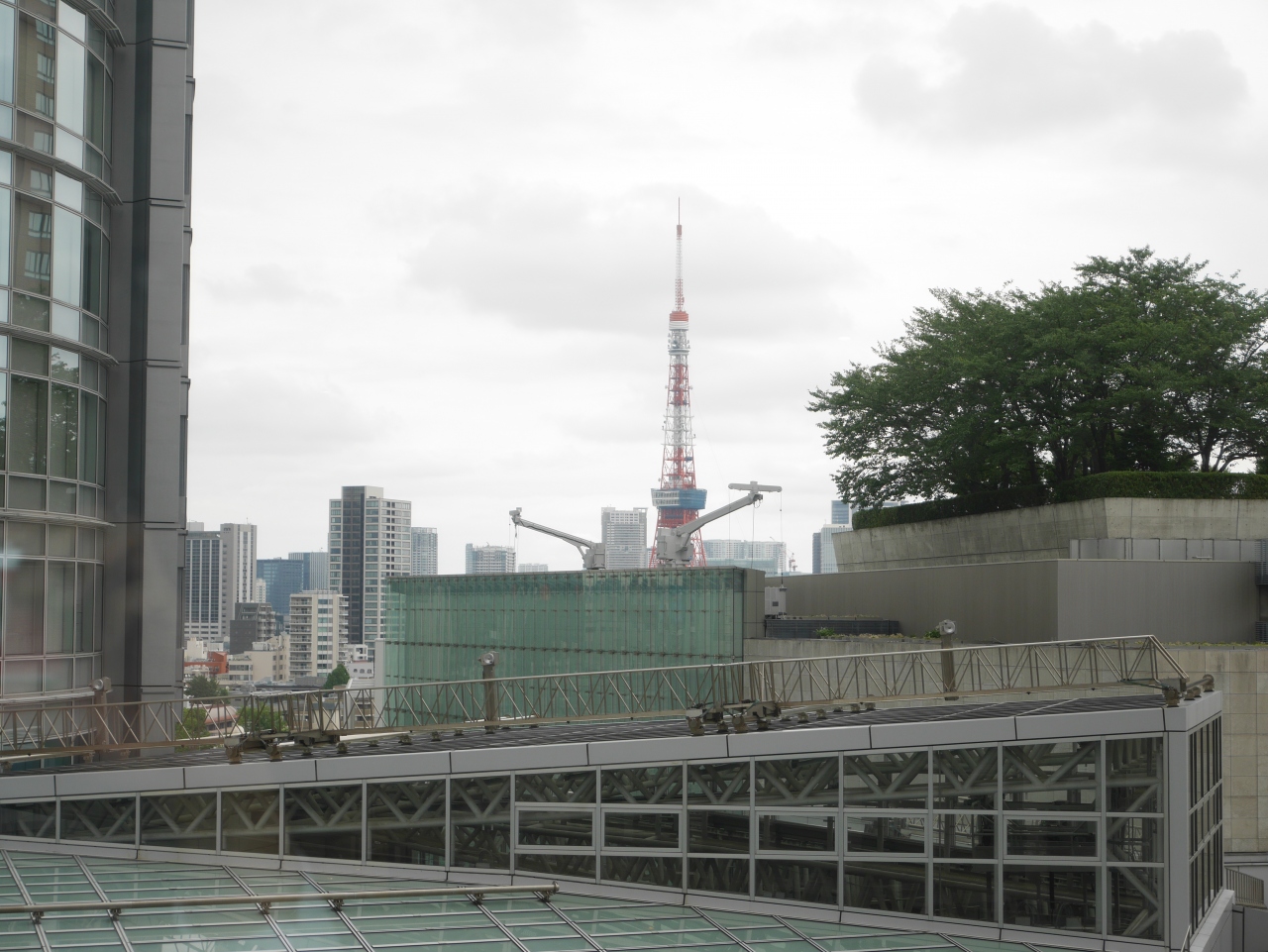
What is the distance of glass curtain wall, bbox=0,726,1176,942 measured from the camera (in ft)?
64.8

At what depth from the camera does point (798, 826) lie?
2025 cm

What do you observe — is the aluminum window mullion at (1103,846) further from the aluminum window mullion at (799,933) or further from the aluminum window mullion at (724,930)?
the aluminum window mullion at (724,930)

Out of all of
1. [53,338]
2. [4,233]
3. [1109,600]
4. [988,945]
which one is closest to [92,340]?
[53,338]

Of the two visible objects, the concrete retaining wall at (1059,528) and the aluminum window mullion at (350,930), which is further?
the concrete retaining wall at (1059,528)

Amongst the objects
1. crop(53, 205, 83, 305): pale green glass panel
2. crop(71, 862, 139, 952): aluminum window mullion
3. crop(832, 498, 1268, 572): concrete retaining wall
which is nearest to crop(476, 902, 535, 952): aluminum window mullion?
crop(71, 862, 139, 952): aluminum window mullion

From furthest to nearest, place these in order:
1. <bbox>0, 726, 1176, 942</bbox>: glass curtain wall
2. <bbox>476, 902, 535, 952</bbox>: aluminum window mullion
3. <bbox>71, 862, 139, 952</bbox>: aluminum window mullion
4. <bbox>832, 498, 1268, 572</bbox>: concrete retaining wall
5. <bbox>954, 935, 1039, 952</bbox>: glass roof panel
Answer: <bbox>832, 498, 1268, 572</bbox>: concrete retaining wall, <bbox>0, 726, 1176, 942</bbox>: glass curtain wall, <bbox>954, 935, 1039, 952</bbox>: glass roof panel, <bbox>476, 902, 535, 952</bbox>: aluminum window mullion, <bbox>71, 862, 139, 952</bbox>: aluminum window mullion

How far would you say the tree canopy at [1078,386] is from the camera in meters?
47.8

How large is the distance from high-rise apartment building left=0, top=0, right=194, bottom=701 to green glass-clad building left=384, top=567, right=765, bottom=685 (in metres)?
26.9

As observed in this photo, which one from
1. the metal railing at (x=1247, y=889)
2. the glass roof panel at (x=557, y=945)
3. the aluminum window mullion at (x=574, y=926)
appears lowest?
the metal railing at (x=1247, y=889)

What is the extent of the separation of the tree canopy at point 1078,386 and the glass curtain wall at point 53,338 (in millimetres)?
34533

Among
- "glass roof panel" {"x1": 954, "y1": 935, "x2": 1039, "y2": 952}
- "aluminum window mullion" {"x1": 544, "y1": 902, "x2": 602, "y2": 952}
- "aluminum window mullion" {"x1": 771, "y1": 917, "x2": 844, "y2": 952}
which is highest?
"aluminum window mullion" {"x1": 544, "y1": 902, "x2": 602, "y2": 952}

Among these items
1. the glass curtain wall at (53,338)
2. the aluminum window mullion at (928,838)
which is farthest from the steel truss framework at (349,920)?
the glass curtain wall at (53,338)

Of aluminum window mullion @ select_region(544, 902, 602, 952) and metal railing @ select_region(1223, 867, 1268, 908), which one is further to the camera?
metal railing @ select_region(1223, 867, 1268, 908)

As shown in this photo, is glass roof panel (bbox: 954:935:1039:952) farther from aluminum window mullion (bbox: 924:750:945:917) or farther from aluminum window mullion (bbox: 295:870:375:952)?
aluminum window mullion (bbox: 295:870:375:952)
